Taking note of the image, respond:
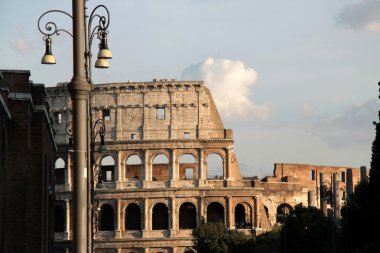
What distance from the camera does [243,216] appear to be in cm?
12875

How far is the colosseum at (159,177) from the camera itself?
409 feet

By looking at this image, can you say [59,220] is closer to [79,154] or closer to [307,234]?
[307,234]

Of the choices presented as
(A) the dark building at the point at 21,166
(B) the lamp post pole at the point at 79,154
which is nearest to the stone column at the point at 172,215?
(A) the dark building at the point at 21,166

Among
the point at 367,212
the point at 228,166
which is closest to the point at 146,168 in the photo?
the point at 228,166

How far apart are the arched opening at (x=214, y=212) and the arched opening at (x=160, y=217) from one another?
4.32 meters

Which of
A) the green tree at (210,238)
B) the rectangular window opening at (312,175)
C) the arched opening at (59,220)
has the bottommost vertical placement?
the green tree at (210,238)

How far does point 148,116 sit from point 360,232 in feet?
196

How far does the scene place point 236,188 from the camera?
124750 mm

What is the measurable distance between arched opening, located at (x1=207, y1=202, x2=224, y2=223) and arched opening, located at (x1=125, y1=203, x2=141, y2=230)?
7.08 meters

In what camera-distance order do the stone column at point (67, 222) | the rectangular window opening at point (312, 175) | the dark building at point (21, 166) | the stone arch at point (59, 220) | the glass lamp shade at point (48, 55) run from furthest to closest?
the rectangular window opening at point (312, 175)
the stone arch at point (59, 220)
the stone column at point (67, 222)
the dark building at point (21, 166)
the glass lamp shade at point (48, 55)

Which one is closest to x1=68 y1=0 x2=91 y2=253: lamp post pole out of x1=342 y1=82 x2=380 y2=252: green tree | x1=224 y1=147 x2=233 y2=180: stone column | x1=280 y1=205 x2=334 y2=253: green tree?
x1=342 y1=82 x2=380 y2=252: green tree

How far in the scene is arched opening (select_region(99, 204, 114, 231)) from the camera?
12700 cm

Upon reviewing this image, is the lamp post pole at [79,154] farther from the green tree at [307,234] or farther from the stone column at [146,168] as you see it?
the stone column at [146,168]

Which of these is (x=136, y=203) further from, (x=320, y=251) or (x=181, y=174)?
(x=320, y=251)
